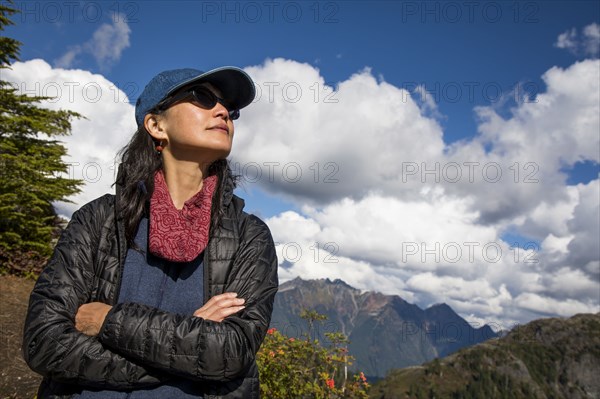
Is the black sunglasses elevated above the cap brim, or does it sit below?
below

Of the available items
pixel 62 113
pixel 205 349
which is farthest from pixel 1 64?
pixel 205 349

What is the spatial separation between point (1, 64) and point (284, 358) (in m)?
17.0

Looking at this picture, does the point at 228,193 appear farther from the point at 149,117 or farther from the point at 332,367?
the point at 332,367

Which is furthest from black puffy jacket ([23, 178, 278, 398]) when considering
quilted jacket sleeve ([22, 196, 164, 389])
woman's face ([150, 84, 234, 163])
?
woman's face ([150, 84, 234, 163])

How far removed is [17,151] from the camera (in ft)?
52.6

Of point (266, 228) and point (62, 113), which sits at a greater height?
point (62, 113)

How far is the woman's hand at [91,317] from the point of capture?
7.07ft

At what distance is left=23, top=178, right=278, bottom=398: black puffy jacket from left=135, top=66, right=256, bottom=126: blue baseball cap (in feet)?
2.09

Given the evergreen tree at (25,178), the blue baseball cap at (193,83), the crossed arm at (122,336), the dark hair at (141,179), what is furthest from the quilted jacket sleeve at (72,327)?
the evergreen tree at (25,178)

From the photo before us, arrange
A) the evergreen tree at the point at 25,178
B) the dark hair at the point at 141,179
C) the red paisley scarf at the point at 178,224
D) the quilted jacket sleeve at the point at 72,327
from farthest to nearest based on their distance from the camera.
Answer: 1. the evergreen tree at the point at 25,178
2. the dark hair at the point at 141,179
3. the red paisley scarf at the point at 178,224
4. the quilted jacket sleeve at the point at 72,327

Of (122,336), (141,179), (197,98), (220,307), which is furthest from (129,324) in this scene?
(197,98)

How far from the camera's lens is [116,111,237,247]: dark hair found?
8.06 feet

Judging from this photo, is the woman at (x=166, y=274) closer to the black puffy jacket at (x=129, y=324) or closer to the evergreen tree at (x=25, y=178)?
the black puffy jacket at (x=129, y=324)

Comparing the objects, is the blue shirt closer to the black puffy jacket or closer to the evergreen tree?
the black puffy jacket
